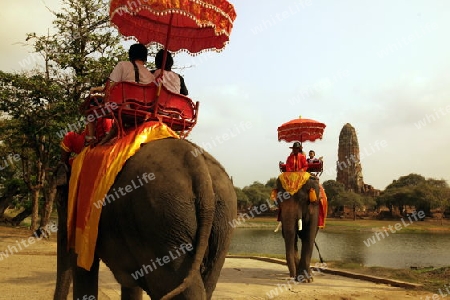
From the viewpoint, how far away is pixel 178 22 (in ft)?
15.9

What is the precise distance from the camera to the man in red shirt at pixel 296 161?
10.3 meters

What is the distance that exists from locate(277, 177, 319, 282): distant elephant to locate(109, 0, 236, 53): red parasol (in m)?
5.67

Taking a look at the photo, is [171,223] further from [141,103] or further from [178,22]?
[178,22]

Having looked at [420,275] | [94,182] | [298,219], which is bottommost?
[420,275]

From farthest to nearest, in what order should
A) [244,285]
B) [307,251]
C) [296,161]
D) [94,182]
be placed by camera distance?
[296,161], [307,251], [244,285], [94,182]

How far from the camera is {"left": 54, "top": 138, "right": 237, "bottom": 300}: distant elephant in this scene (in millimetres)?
2844

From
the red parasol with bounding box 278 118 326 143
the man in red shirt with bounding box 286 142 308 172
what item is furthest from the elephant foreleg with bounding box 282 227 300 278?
the red parasol with bounding box 278 118 326 143

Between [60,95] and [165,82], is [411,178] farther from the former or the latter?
[165,82]

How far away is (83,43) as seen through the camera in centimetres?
1728

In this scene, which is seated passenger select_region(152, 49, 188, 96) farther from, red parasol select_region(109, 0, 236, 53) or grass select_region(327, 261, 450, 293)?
grass select_region(327, 261, 450, 293)

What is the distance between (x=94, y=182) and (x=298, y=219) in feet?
22.8

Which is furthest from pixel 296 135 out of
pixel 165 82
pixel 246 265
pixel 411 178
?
pixel 411 178

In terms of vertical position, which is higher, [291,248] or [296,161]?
[296,161]

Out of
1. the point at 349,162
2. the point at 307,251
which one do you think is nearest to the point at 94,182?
the point at 307,251
